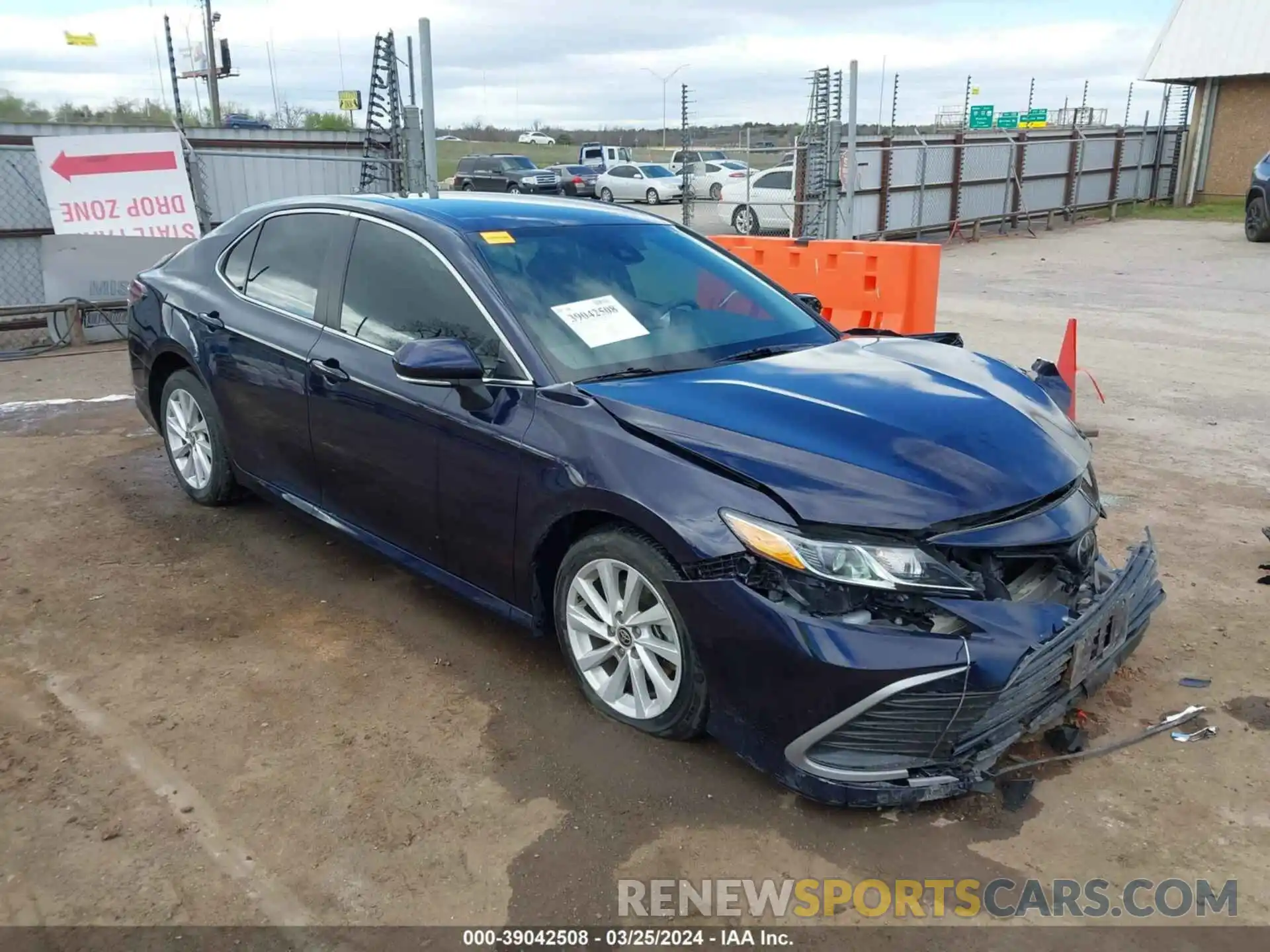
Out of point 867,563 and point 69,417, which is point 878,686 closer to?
point 867,563

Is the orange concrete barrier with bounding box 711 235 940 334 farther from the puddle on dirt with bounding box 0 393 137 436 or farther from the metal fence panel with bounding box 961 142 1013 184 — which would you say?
the metal fence panel with bounding box 961 142 1013 184

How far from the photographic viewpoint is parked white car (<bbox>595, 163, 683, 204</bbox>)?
112 ft

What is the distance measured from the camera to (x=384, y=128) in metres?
13.2

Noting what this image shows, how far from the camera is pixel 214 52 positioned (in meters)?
29.4

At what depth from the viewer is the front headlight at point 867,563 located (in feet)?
9.23

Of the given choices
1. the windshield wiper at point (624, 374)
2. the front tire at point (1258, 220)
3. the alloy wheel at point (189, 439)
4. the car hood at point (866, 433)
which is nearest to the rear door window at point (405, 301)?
the windshield wiper at point (624, 374)

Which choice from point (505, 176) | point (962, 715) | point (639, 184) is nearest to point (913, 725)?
point (962, 715)

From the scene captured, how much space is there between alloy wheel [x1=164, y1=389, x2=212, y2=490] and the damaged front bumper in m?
3.31

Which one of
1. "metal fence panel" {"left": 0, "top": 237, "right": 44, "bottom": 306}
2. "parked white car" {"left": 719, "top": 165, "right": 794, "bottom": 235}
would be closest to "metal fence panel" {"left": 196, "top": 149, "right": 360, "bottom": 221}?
"metal fence panel" {"left": 0, "top": 237, "right": 44, "bottom": 306}

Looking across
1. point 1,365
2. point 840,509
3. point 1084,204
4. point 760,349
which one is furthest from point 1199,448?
point 1084,204

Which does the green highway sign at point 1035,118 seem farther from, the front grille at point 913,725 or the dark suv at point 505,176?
the front grille at point 913,725

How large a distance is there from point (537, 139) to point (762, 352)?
280 ft

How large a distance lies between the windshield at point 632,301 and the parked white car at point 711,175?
→ 25.3 metres

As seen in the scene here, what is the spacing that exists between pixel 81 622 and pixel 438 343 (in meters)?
2.09
